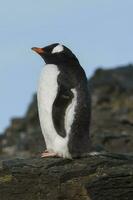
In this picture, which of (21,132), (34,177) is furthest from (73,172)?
(21,132)

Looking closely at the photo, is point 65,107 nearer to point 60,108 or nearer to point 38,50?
point 60,108

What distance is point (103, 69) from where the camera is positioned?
3781cm

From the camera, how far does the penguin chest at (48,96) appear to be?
1306 centimetres

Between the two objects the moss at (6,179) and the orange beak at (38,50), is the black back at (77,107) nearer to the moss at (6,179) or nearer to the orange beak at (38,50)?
the orange beak at (38,50)

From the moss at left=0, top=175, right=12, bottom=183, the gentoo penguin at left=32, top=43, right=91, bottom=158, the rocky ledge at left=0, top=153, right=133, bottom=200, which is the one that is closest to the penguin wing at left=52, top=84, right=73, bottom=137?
the gentoo penguin at left=32, top=43, right=91, bottom=158

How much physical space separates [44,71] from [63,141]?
991 mm

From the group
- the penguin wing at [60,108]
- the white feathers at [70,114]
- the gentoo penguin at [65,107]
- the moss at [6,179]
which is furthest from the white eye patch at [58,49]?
the moss at [6,179]

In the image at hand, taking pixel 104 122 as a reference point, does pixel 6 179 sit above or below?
above

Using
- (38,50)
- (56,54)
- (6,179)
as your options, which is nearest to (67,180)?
(6,179)

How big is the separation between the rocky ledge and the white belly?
0.30 meters

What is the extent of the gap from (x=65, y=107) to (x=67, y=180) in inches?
45.9

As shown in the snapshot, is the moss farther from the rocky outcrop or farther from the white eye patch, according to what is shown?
the rocky outcrop

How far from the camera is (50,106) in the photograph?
1309 centimetres

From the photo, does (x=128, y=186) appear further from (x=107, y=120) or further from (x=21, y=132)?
(x=21, y=132)
